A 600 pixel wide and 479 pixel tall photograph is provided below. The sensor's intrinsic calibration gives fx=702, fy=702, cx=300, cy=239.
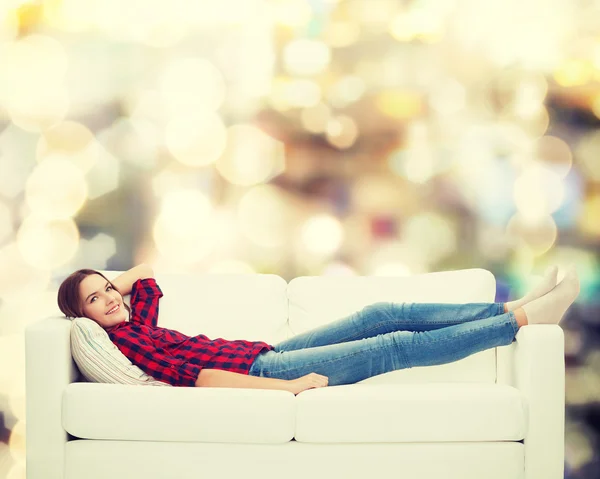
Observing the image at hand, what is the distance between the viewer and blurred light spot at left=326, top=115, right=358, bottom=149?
10.3ft

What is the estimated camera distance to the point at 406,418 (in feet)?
7.08

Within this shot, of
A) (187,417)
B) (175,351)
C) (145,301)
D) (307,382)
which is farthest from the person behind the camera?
(145,301)

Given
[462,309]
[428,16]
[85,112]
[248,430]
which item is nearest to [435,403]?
[462,309]

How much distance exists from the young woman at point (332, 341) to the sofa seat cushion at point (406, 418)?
0.41ft

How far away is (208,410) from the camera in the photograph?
2156 mm

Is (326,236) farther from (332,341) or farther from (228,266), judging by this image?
(332,341)

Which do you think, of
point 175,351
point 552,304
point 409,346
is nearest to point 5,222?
point 175,351

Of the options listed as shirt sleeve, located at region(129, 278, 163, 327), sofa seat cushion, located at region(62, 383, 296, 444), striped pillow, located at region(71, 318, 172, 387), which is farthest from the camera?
shirt sleeve, located at region(129, 278, 163, 327)

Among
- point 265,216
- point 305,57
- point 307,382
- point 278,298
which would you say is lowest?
point 307,382

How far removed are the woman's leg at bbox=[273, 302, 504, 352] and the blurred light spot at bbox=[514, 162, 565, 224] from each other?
34.4 inches

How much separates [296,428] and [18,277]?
1.63 m

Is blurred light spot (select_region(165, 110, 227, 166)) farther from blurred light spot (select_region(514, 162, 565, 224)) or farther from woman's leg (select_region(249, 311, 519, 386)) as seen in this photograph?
blurred light spot (select_region(514, 162, 565, 224))

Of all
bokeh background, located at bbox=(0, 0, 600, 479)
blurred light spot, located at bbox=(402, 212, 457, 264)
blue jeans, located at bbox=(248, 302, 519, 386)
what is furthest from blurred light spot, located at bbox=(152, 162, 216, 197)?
blue jeans, located at bbox=(248, 302, 519, 386)

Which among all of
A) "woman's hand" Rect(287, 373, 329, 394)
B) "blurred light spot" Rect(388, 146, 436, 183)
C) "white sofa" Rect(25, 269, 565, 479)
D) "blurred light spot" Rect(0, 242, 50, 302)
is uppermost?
"blurred light spot" Rect(388, 146, 436, 183)
